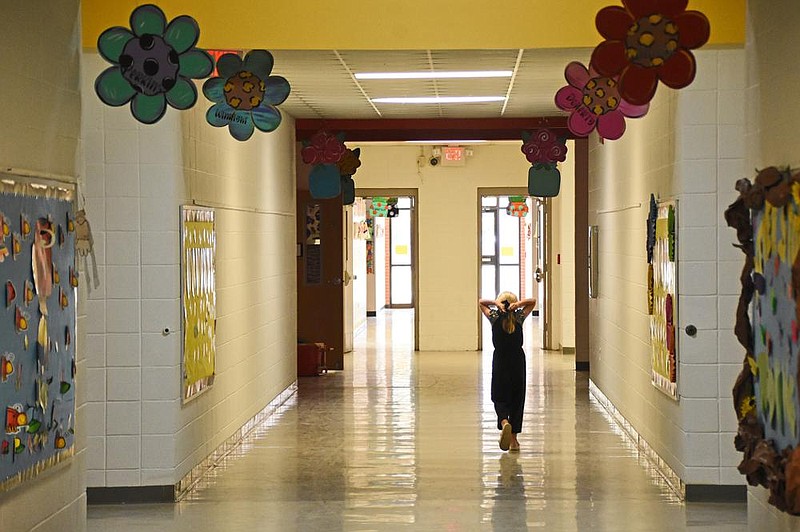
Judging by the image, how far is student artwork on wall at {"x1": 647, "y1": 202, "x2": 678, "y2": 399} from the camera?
7480 mm

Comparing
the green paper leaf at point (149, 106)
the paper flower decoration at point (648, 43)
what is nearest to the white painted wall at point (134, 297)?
the green paper leaf at point (149, 106)

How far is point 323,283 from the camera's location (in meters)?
14.8

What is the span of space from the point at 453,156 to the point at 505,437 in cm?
889

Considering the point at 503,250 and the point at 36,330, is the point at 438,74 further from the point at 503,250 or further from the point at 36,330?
the point at 503,250

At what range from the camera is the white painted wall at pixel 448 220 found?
17.5m

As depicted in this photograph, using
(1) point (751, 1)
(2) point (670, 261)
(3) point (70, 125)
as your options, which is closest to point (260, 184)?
(2) point (670, 261)

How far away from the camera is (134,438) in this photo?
24.1 ft

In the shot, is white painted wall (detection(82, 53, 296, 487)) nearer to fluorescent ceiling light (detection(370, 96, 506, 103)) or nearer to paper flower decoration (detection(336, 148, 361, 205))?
fluorescent ceiling light (detection(370, 96, 506, 103))

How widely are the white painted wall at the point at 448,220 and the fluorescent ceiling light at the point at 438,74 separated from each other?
7964 millimetres

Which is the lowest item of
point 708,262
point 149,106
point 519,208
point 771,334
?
point 771,334

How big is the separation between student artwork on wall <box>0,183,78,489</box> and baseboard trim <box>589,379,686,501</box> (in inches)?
155

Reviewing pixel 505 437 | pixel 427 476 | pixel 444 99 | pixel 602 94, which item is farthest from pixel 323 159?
pixel 602 94

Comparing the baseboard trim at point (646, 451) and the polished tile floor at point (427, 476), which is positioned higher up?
the baseboard trim at point (646, 451)

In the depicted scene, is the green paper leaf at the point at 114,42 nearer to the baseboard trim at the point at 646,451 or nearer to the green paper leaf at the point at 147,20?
the green paper leaf at the point at 147,20
